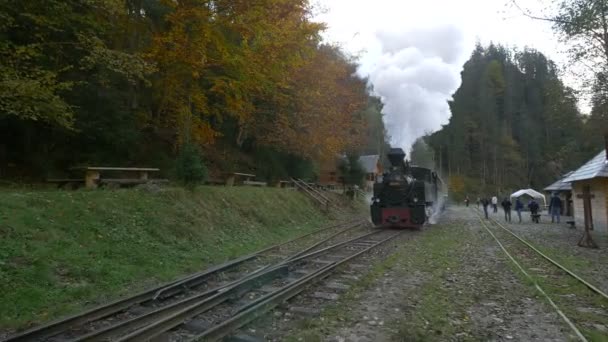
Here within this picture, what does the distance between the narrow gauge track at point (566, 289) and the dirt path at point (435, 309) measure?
19 centimetres

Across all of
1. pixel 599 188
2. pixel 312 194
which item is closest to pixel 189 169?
pixel 312 194

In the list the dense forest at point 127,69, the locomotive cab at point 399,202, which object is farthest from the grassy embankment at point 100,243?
the locomotive cab at point 399,202

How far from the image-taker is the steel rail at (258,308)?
4.95 m

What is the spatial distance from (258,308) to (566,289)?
20.0ft

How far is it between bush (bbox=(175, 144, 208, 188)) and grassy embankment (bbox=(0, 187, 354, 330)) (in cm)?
51

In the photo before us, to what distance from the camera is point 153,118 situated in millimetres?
17719

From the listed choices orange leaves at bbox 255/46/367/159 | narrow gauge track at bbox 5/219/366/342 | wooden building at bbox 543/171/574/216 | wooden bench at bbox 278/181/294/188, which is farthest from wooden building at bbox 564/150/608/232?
wooden bench at bbox 278/181/294/188

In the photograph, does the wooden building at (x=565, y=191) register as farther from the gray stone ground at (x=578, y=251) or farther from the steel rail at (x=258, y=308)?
the steel rail at (x=258, y=308)

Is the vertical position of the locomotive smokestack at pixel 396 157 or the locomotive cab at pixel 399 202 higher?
the locomotive smokestack at pixel 396 157

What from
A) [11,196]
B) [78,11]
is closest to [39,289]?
[11,196]

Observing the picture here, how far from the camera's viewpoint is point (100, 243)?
848 cm

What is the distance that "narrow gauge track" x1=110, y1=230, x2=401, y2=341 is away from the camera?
5000 mm

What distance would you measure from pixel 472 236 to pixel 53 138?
58.5 feet

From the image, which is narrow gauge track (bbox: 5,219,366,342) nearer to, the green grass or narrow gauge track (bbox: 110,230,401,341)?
narrow gauge track (bbox: 110,230,401,341)
